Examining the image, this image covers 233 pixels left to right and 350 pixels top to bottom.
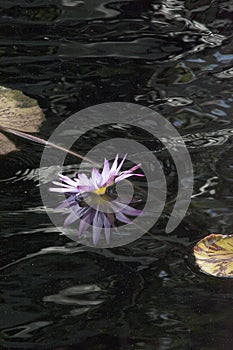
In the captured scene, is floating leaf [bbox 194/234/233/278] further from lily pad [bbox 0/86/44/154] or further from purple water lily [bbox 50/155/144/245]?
lily pad [bbox 0/86/44/154]

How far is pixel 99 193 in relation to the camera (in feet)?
5.26

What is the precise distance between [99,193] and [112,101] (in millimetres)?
566

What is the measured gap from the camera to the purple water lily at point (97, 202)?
61.5 inches

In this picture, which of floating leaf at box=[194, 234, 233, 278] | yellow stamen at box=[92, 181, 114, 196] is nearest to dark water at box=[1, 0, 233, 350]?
floating leaf at box=[194, 234, 233, 278]

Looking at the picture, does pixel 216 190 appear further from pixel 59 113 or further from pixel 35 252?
pixel 59 113

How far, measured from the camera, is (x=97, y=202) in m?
1.60

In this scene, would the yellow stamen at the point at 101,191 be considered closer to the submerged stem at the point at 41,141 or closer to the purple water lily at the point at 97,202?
the purple water lily at the point at 97,202

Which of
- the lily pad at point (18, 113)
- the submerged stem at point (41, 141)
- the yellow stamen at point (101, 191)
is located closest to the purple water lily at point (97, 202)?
the yellow stamen at point (101, 191)

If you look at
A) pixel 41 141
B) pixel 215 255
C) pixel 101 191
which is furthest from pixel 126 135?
pixel 215 255

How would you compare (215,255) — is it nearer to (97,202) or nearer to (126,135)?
(97,202)

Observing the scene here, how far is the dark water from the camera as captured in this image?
1.30 meters

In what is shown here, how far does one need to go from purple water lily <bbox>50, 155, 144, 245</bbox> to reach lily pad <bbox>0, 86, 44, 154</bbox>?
0.34m

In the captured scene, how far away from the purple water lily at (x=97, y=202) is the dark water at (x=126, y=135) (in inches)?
2.4

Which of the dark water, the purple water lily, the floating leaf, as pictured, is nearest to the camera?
the dark water
